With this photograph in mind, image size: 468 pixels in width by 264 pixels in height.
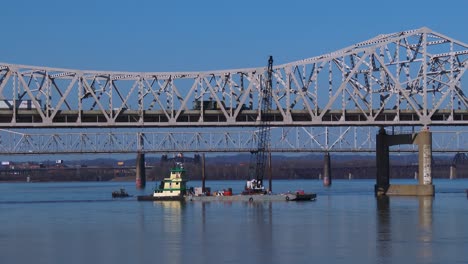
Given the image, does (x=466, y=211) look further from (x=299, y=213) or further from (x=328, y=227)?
(x=328, y=227)

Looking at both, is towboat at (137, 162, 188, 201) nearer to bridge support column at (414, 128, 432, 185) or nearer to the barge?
the barge

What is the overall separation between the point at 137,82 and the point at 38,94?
1342 centimetres

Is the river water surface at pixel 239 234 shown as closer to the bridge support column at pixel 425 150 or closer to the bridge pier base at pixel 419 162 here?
the bridge support column at pixel 425 150

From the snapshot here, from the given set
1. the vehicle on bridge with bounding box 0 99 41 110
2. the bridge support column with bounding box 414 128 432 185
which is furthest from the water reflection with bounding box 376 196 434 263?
the vehicle on bridge with bounding box 0 99 41 110

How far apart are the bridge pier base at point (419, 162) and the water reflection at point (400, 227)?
7.71 meters

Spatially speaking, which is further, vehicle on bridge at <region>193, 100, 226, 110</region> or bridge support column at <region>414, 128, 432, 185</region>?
vehicle on bridge at <region>193, 100, 226, 110</region>

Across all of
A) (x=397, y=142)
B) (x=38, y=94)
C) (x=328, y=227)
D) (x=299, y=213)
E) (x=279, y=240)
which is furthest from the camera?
(x=397, y=142)

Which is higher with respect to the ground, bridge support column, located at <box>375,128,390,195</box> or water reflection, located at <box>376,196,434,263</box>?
bridge support column, located at <box>375,128,390,195</box>

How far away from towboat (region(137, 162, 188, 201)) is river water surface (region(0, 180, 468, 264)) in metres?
21.0

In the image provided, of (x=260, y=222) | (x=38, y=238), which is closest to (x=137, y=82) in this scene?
(x=260, y=222)

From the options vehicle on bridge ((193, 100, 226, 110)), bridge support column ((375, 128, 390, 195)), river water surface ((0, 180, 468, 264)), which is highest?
vehicle on bridge ((193, 100, 226, 110))

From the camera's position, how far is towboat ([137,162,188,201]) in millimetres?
156125

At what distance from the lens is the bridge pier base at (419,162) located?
153 m

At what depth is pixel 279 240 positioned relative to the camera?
277ft
